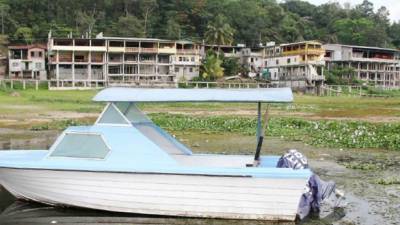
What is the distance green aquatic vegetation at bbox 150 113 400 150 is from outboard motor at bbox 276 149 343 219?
1033cm

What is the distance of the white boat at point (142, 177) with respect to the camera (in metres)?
10.3

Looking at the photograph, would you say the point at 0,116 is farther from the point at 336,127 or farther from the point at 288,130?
the point at 336,127

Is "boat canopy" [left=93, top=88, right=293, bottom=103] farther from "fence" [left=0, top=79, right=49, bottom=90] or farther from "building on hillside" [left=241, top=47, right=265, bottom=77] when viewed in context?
"building on hillside" [left=241, top=47, right=265, bottom=77]

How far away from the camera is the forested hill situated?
96250 mm

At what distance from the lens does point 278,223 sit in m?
10.5

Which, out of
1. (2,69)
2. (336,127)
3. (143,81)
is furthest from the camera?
(2,69)

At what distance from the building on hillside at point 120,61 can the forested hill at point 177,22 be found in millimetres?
11617

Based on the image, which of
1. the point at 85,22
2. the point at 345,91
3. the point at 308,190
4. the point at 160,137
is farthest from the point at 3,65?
the point at 308,190

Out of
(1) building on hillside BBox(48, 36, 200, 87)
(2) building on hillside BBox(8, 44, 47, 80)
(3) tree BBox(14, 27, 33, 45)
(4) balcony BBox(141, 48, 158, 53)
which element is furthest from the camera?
(3) tree BBox(14, 27, 33, 45)

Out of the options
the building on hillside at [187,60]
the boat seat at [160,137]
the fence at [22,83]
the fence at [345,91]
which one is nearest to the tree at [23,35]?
the fence at [22,83]

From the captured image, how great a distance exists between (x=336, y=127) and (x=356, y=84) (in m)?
66.1

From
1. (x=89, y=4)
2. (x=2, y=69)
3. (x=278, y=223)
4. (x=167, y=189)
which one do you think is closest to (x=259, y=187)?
(x=278, y=223)

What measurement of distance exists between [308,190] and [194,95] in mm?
3055

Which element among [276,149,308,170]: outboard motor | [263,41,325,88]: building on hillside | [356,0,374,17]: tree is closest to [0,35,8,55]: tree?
[263,41,325,88]: building on hillside
